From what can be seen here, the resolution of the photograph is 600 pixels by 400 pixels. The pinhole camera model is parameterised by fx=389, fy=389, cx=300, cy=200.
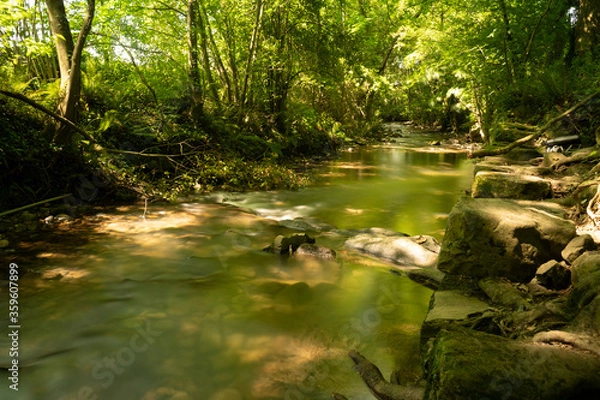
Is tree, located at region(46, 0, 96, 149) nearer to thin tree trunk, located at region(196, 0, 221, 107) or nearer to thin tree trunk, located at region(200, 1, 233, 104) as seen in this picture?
thin tree trunk, located at region(196, 0, 221, 107)

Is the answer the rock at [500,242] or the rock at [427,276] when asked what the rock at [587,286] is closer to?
the rock at [500,242]

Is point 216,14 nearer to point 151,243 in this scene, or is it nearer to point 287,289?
point 151,243

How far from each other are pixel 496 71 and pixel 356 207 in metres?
8.82

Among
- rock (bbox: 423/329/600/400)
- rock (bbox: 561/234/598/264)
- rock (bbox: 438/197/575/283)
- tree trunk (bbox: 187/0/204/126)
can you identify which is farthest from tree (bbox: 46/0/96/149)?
rock (bbox: 561/234/598/264)

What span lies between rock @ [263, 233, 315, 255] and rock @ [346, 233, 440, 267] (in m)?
0.71

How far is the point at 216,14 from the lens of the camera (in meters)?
10.9

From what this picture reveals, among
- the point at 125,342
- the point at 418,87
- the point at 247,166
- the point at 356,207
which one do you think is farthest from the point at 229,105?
the point at 418,87

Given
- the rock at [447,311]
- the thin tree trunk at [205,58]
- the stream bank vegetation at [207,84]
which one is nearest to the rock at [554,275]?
the rock at [447,311]

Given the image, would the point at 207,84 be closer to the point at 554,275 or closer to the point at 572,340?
the point at 554,275

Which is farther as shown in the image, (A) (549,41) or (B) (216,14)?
(A) (549,41)

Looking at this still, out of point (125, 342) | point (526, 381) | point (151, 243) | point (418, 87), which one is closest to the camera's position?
point (526, 381)

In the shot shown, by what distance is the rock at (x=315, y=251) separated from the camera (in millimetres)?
5180

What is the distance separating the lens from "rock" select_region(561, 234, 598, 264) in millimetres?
3082

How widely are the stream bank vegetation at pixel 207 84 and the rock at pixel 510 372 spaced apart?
5.62 meters
